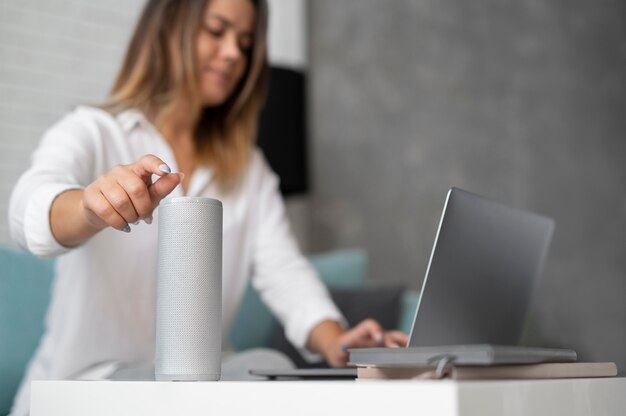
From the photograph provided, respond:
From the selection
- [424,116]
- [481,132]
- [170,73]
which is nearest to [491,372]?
[170,73]

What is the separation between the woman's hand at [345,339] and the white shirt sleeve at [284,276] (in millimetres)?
32

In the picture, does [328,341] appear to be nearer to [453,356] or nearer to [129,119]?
[129,119]

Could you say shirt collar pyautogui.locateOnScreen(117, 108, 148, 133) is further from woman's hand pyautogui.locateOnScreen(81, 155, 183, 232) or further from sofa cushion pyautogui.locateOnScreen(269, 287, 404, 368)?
sofa cushion pyautogui.locateOnScreen(269, 287, 404, 368)

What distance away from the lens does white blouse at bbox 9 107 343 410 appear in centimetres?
127

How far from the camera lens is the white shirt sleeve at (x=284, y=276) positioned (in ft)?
5.02

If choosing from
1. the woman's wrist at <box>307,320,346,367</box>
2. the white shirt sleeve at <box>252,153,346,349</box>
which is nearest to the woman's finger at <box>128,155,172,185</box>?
the woman's wrist at <box>307,320,346,367</box>

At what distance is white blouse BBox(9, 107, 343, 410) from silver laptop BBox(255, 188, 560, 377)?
0.48 m

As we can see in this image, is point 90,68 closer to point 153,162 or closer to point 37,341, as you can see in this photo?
point 37,341

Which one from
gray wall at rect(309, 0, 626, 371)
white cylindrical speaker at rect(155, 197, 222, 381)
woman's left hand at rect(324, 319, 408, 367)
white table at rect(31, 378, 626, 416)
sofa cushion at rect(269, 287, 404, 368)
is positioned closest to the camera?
white table at rect(31, 378, 626, 416)

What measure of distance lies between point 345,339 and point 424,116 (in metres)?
1.66

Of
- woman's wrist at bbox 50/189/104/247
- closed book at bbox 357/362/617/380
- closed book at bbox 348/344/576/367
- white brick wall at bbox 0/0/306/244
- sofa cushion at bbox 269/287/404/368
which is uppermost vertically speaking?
white brick wall at bbox 0/0/306/244

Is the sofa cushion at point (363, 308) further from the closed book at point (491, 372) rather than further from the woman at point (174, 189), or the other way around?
the closed book at point (491, 372)

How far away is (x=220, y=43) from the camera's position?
1.62 metres

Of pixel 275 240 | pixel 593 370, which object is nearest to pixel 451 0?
pixel 275 240
